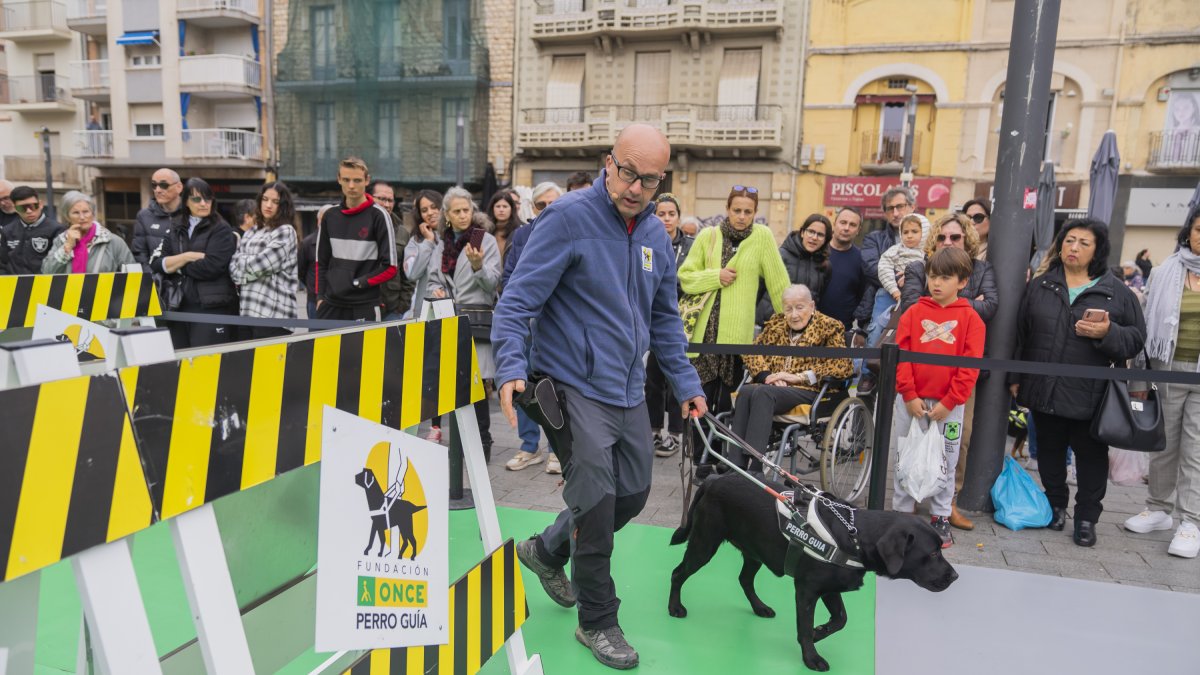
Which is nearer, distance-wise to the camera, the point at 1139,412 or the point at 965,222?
the point at 1139,412

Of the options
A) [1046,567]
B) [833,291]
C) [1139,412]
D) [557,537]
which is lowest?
[1046,567]

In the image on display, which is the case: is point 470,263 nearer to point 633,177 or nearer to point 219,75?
point 633,177

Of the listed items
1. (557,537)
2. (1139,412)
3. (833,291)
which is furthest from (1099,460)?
(557,537)

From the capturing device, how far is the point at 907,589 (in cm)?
363

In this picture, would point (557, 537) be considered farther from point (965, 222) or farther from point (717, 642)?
point (965, 222)

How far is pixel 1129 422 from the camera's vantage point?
13.3 ft

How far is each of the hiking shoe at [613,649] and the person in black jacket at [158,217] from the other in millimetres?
4865

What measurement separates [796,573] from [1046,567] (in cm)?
213

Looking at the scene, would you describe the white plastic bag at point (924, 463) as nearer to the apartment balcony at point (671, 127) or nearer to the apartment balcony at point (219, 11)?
the apartment balcony at point (671, 127)

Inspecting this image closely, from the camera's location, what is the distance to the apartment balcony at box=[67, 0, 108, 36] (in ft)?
92.1

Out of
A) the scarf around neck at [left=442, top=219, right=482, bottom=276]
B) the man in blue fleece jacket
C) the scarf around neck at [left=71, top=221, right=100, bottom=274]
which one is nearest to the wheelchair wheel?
the man in blue fleece jacket

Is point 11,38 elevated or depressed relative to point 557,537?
elevated

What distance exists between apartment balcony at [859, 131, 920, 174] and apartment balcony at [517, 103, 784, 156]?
7.97 ft

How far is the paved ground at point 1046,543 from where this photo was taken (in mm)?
3949
